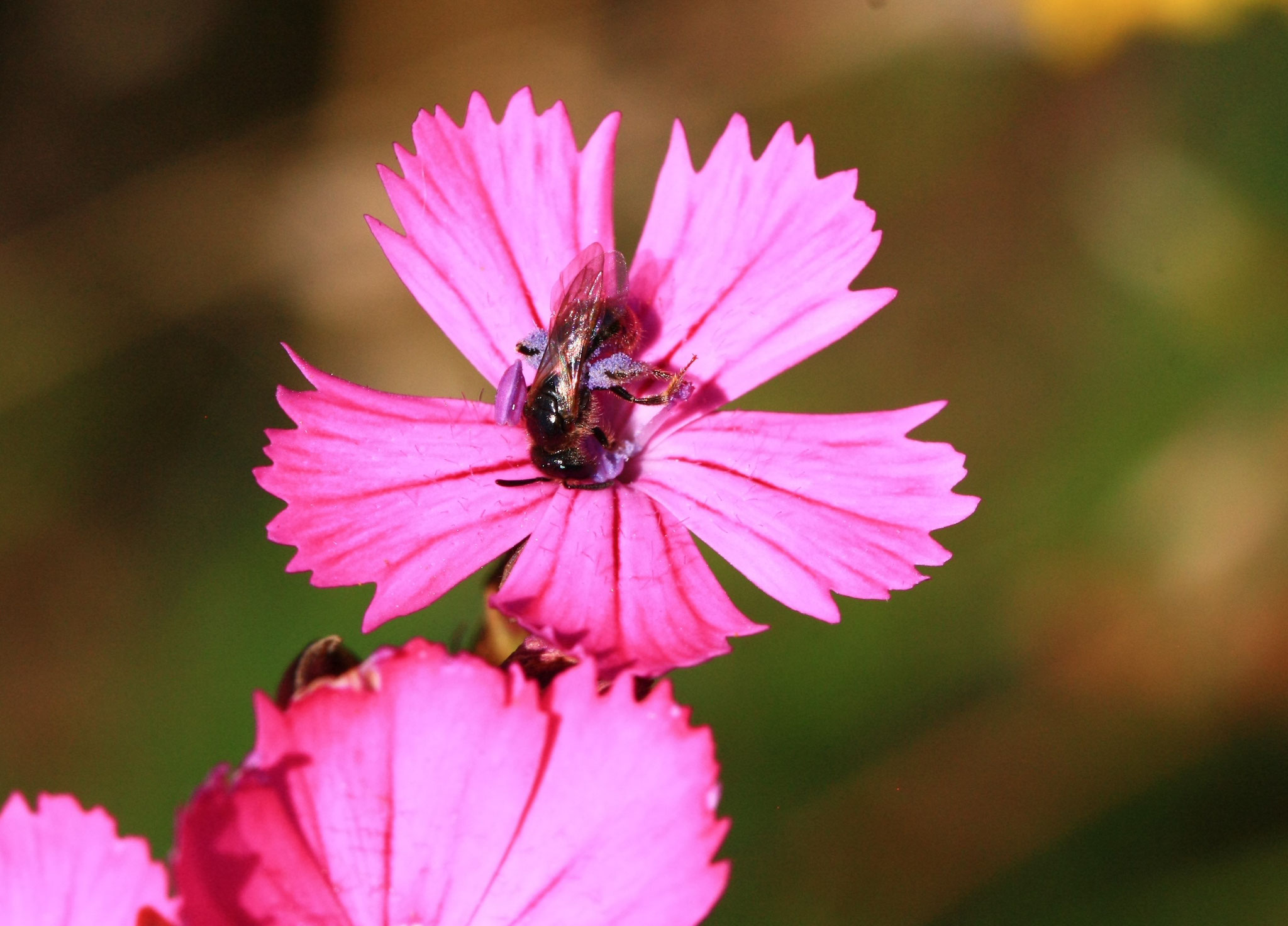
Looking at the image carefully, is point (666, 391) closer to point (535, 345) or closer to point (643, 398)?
point (643, 398)

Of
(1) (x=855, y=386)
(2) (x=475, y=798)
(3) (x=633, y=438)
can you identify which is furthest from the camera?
(1) (x=855, y=386)

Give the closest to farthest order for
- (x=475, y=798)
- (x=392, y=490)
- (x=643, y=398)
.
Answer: (x=475, y=798) < (x=392, y=490) < (x=643, y=398)

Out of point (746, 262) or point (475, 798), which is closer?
point (475, 798)

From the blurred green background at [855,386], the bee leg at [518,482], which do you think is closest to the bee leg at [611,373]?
the bee leg at [518,482]

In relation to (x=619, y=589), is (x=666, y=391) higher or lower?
higher

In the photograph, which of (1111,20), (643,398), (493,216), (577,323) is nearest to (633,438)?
(643,398)

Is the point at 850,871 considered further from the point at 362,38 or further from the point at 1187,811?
the point at 362,38

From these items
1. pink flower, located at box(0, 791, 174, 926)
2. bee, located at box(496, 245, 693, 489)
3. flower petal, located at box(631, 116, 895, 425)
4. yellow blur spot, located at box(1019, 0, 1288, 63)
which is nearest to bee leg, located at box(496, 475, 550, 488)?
bee, located at box(496, 245, 693, 489)
